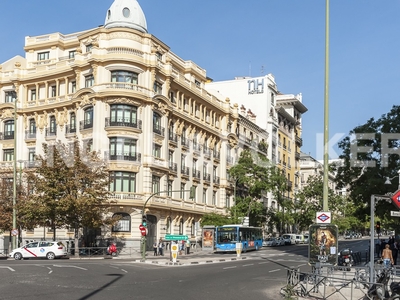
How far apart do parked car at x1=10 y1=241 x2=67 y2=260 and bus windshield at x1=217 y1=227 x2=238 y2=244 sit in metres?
17.9

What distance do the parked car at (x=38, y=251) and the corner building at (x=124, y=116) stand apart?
30.0ft

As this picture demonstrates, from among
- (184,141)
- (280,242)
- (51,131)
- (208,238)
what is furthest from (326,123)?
(280,242)

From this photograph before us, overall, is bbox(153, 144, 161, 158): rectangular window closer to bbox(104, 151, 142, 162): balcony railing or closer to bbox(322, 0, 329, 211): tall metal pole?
bbox(104, 151, 142, 162): balcony railing

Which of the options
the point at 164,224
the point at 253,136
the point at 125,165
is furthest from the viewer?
the point at 253,136

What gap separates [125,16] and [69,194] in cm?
1949

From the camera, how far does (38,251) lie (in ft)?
129

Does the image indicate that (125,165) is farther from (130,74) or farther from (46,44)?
(46,44)

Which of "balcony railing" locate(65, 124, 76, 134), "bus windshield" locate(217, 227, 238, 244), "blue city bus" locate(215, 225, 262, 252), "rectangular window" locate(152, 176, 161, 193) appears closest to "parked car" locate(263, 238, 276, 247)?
"blue city bus" locate(215, 225, 262, 252)

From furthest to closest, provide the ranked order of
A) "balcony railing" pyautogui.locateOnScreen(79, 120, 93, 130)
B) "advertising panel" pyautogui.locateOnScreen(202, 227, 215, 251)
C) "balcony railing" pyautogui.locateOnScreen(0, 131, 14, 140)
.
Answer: "balcony railing" pyautogui.locateOnScreen(0, 131, 14, 140) → "advertising panel" pyautogui.locateOnScreen(202, 227, 215, 251) → "balcony railing" pyautogui.locateOnScreen(79, 120, 93, 130)

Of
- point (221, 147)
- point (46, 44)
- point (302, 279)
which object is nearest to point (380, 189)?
point (302, 279)

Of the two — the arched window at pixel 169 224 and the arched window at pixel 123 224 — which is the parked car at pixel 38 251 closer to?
the arched window at pixel 123 224

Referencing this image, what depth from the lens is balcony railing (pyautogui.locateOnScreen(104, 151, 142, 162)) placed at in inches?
1962

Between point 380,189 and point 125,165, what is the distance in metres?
23.0

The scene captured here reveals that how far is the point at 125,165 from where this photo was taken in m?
49.9
